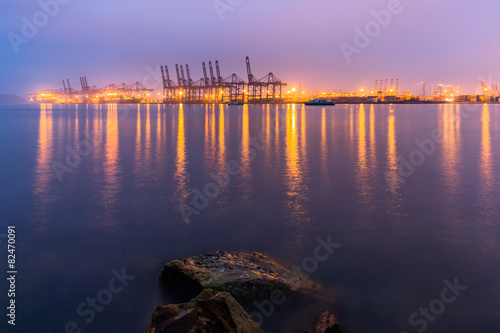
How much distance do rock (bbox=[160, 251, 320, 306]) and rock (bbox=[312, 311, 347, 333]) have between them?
476 mm

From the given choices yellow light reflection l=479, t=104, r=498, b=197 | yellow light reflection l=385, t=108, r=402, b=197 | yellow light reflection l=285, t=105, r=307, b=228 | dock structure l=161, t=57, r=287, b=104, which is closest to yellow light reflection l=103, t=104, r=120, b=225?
yellow light reflection l=285, t=105, r=307, b=228

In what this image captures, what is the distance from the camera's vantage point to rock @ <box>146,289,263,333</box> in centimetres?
258

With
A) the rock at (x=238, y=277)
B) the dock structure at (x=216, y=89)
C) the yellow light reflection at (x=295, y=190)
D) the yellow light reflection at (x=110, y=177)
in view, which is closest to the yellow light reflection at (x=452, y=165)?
the yellow light reflection at (x=295, y=190)

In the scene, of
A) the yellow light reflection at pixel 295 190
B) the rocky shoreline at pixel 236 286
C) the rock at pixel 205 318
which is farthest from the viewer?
the yellow light reflection at pixel 295 190

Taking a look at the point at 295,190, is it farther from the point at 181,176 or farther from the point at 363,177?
the point at 181,176

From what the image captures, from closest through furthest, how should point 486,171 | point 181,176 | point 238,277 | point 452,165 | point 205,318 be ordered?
A: point 205,318 → point 238,277 → point 181,176 → point 486,171 → point 452,165

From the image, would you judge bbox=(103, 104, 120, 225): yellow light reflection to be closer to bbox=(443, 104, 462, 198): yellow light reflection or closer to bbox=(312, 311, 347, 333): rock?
bbox=(312, 311, 347, 333): rock

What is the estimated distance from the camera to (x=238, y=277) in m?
3.96

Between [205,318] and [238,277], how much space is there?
1334 millimetres

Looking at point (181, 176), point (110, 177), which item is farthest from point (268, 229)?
point (110, 177)

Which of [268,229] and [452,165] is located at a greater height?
[452,165]

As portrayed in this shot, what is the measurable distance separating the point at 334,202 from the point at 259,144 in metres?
9.34

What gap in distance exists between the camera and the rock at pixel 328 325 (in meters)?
3.39

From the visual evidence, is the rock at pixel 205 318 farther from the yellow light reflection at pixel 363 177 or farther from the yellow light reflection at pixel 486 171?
the yellow light reflection at pixel 486 171
